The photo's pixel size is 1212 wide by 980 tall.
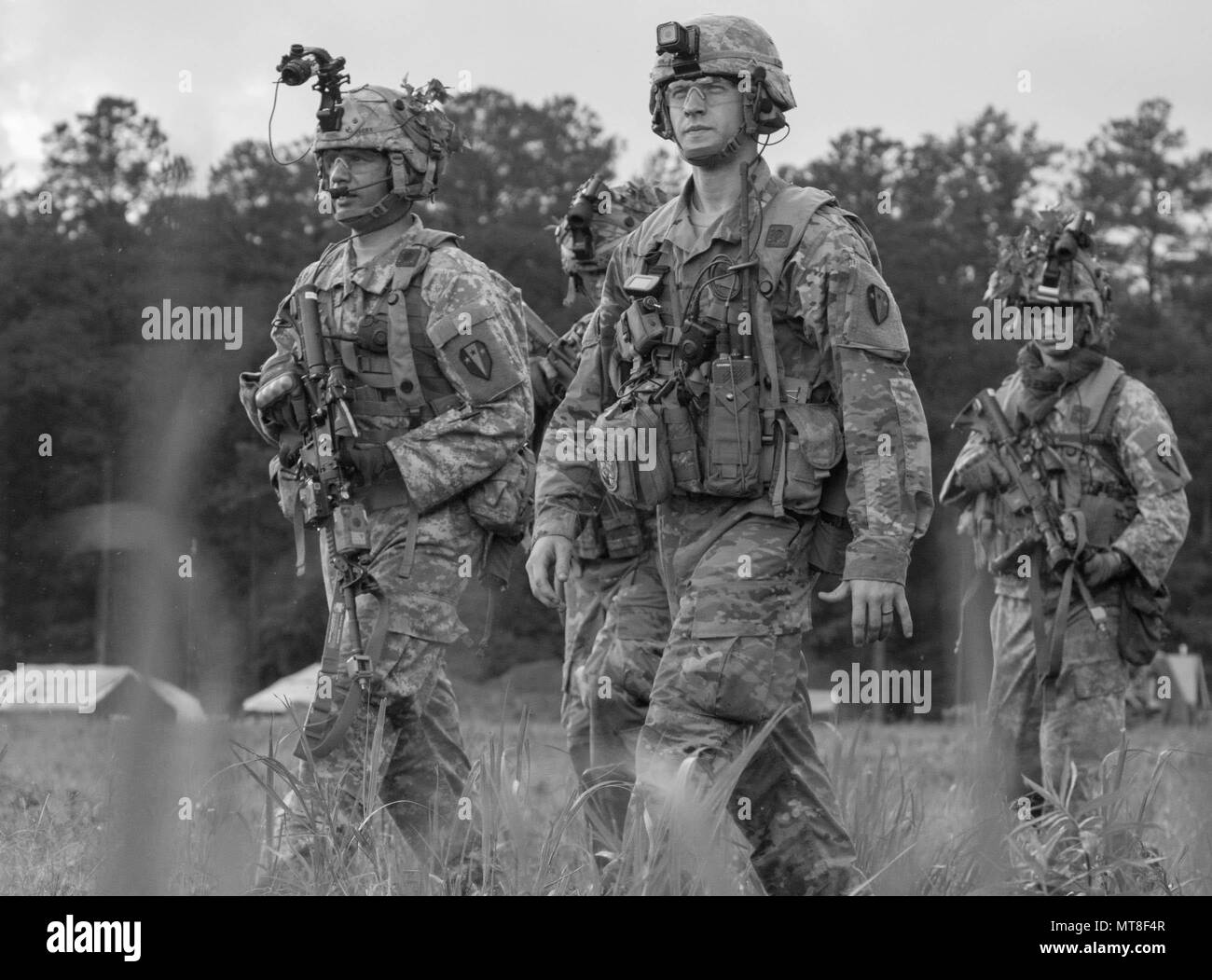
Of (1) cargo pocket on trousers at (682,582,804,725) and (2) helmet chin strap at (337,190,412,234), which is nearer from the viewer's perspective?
(1) cargo pocket on trousers at (682,582,804,725)

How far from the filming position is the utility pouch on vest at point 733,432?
4.57 m

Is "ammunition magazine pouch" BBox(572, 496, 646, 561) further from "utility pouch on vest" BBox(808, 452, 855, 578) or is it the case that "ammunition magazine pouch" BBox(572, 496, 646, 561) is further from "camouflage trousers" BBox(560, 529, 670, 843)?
"utility pouch on vest" BBox(808, 452, 855, 578)

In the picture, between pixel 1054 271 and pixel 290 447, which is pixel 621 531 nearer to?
pixel 290 447

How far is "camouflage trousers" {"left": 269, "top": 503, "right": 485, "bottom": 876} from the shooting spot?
5059 millimetres

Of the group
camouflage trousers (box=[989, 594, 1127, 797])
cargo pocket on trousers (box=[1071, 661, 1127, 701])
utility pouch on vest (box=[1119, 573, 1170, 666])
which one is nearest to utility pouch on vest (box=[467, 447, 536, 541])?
camouflage trousers (box=[989, 594, 1127, 797])

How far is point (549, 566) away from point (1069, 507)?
3.29 m

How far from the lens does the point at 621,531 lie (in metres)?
6.26

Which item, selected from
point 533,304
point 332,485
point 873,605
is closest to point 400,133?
point 332,485

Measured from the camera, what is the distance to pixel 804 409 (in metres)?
4.60

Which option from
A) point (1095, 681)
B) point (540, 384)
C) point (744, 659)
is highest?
point (540, 384)

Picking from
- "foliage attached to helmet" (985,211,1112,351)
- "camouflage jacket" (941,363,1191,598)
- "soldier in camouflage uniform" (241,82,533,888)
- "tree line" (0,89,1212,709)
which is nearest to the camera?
"soldier in camouflage uniform" (241,82,533,888)

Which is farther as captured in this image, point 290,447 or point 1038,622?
point 1038,622
